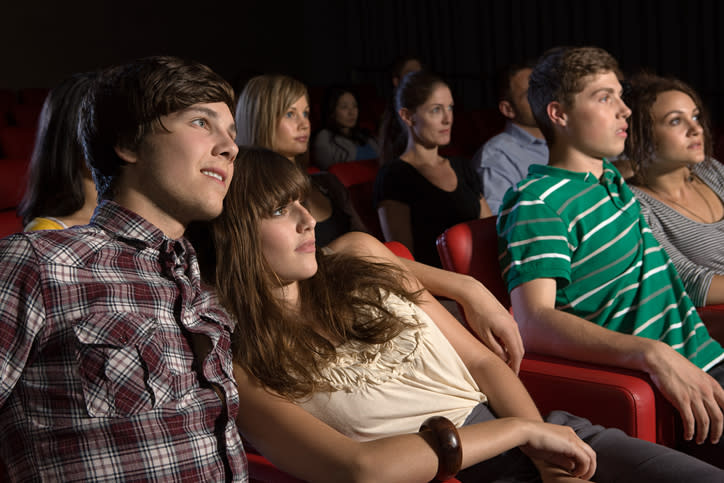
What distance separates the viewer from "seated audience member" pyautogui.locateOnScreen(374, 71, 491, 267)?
3018 mm

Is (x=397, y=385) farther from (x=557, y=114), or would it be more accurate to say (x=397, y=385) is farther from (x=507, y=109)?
(x=507, y=109)

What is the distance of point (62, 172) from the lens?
1675 millimetres

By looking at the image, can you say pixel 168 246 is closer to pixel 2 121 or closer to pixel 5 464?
pixel 5 464

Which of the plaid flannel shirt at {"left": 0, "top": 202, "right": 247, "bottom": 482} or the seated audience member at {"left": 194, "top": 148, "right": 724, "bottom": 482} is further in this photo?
the seated audience member at {"left": 194, "top": 148, "right": 724, "bottom": 482}

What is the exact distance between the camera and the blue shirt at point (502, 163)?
3348mm

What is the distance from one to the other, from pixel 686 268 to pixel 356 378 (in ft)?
3.93

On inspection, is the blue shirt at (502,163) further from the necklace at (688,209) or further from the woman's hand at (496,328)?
the woman's hand at (496,328)

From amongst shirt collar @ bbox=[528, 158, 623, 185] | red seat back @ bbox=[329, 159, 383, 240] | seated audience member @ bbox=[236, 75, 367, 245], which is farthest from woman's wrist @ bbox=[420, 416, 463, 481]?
red seat back @ bbox=[329, 159, 383, 240]

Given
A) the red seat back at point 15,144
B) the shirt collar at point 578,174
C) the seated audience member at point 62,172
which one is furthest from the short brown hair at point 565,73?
the red seat back at point 15,144

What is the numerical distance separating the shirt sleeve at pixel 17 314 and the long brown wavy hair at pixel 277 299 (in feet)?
1.14

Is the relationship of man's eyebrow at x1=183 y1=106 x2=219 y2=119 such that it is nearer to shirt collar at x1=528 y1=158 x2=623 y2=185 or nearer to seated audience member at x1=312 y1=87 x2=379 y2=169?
shirt collar at x1=528 y1=158 x2=623 y2=185

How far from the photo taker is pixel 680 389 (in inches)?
58.1

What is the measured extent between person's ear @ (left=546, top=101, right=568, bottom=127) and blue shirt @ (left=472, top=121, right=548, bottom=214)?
1.36 m

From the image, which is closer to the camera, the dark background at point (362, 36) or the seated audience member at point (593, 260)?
the seated audience member at point (593, 260)
